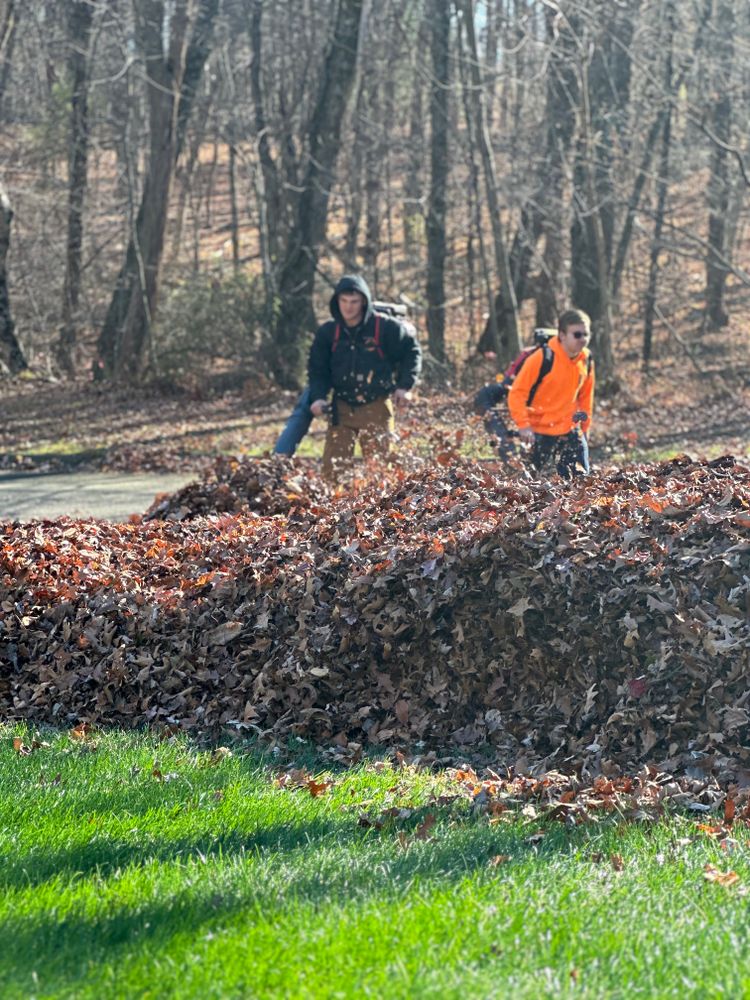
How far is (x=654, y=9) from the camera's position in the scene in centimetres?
2736

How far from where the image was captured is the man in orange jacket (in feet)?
35.8

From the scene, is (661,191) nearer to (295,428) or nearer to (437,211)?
(437,211)

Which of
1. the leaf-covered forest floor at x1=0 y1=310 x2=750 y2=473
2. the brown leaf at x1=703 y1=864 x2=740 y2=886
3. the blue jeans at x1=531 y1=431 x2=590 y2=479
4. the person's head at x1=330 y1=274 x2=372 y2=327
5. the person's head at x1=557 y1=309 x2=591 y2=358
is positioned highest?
the person's head at x1=330 y1=274 x2=372 y2=327

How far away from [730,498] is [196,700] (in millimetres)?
3158

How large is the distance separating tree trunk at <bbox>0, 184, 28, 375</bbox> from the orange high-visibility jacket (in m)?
19.2

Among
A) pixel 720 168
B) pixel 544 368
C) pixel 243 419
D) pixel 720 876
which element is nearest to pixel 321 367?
pixel 544 368

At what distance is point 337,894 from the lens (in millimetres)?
4180

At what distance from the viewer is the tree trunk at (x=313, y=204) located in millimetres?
25781

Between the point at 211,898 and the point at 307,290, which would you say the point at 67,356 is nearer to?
the point at 307,290

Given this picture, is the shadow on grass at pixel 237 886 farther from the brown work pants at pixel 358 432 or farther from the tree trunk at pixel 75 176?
the tree trunk at pixel 75 176

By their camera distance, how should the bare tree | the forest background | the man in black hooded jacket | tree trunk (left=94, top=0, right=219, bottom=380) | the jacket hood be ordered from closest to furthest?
1. the jacket hood
2. the man in black hooded jacket
3. the forest background
4. tree trunk (left=94, top=0, right=219, bottom=380)
5. the bare tree

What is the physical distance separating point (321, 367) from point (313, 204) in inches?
613

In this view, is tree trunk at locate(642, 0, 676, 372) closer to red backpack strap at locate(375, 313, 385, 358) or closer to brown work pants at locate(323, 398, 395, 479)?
brown work pants at locate(323, 398, 395, 479)

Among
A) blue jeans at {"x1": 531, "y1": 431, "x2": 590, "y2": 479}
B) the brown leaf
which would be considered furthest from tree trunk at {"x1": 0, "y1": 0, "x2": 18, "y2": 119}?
the brown leaf
